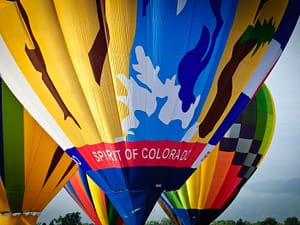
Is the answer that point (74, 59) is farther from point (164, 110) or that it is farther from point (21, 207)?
point (21, 207)

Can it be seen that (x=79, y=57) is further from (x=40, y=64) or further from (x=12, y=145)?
(x=12, y=145)

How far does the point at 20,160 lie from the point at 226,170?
397 centimetres

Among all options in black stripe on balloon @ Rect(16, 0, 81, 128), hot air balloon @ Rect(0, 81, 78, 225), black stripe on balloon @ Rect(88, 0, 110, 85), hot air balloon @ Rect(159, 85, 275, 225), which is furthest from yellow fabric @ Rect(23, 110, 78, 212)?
hot air balloon @ Rect(159, 85, 275, 225)

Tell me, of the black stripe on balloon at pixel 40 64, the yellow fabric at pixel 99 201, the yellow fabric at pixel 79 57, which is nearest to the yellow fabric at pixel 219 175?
the yellow fabric at pixel 99 201

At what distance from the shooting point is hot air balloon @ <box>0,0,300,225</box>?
7676 millimetres

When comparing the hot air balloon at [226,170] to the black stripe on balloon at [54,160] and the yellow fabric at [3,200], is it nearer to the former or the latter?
the black stripe on balloon at [54,160]

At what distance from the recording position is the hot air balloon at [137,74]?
7.68 meters

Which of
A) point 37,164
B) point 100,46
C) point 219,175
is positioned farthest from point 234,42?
point 219,175

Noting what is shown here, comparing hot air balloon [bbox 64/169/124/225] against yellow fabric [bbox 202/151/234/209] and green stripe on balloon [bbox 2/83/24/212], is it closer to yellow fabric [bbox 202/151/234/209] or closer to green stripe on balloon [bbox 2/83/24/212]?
yellow fabric [bbox 202/151/234/209]

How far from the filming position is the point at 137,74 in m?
7.75

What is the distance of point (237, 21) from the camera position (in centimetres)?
797

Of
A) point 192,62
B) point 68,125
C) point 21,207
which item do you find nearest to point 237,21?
point 192,62

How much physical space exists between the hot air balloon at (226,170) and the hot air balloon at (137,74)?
3351 mm

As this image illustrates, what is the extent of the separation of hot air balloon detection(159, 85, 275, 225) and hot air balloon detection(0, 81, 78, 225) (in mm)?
2933
